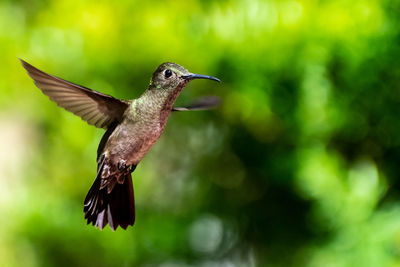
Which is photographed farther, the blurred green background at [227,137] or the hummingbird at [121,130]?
the blurred green background at [227,137]

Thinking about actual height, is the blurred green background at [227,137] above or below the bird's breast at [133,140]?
above

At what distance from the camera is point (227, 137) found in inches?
54.0

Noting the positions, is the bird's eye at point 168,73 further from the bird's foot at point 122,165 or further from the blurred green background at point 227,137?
the blurred green background at point 227,137

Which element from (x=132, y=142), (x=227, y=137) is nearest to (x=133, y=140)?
(x=132, y=142)

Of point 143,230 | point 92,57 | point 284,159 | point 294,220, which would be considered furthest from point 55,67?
point 294,220

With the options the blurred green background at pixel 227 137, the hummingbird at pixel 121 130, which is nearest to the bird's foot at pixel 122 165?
the hummingbird at pixel 121 130

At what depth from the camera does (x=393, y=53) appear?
1.14 metres

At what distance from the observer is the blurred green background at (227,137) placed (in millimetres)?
1142

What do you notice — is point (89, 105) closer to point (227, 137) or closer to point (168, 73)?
point (168, 73)

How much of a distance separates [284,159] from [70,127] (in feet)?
1.65

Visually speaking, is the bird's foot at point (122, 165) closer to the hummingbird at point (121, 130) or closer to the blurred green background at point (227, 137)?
the hummingbird at point (121, 130)

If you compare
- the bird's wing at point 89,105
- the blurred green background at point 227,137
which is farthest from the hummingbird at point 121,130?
the blurred green background at point 227,137

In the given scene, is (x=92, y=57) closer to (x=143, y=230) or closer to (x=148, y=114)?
(x=143, y=230)

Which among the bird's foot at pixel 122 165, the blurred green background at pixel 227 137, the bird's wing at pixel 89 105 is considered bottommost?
the bird's foot at pixel 122 165
